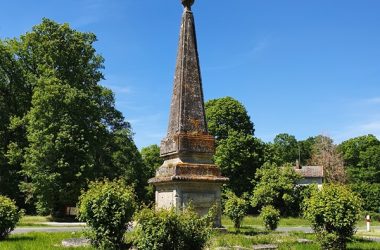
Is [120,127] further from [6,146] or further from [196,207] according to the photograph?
[196,207]

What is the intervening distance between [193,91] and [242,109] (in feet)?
144

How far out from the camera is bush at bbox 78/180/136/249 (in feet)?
36.4

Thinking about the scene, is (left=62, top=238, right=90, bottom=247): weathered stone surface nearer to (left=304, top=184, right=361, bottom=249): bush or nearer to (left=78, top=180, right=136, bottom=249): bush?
(left=78, top=180, right=136, bottom=249): bush

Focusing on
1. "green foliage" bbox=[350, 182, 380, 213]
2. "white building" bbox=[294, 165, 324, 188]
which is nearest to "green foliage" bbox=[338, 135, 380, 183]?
"green foliage" bbox=[350, 182, 380, 213]

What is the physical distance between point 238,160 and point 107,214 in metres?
42.3

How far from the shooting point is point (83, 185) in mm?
35000

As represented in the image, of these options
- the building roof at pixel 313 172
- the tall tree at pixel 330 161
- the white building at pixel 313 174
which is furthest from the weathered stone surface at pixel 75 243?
the tall tree at pixel 330 161

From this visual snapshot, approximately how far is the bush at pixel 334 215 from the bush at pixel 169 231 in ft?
13.5

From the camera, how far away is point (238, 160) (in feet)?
173

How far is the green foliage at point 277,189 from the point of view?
45.3 metres

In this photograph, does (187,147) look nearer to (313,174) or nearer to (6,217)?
(6,217)

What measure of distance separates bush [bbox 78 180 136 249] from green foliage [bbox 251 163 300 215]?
3489 centimetres

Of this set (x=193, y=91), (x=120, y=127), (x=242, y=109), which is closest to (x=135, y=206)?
(x=193, y=91)

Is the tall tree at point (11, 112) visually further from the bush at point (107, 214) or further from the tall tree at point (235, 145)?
the bush at point (107, 214)
